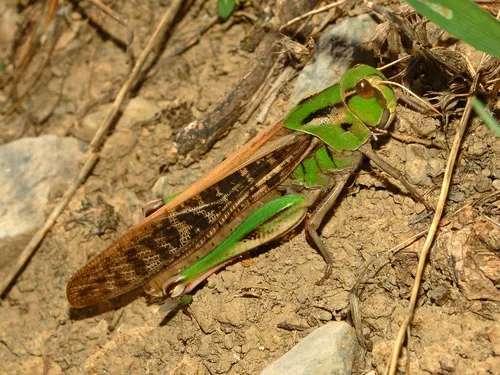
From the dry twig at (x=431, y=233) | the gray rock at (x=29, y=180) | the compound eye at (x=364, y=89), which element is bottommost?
the gray rock at (x=29, y=180)

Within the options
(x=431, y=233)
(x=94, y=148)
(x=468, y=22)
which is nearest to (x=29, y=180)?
(x=94, y=148)

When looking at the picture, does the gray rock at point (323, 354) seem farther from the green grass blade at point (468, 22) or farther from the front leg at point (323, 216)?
the green grass blade at point (468, 22)

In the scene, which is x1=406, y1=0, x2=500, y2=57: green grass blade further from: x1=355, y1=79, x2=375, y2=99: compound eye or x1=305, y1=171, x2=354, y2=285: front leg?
x1=305, y1=171, x2=354, y2=285: front leg

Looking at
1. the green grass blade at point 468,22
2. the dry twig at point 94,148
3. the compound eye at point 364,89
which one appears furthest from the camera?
the dry twig at point 94,148

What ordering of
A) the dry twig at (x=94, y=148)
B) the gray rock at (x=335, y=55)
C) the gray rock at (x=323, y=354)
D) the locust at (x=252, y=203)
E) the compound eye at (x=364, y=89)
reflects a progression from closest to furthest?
the gray rock at (x=323, y=354) < the compound eye at (x=364, y=89) < the locust at (x=252, y=203) < the gray rock at (x=335, y=55) < the dry twig at (x=94, y=148)

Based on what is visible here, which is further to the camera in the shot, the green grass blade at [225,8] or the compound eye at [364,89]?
the green grass blade at [225,8]

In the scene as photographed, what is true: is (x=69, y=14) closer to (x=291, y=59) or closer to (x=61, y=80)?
(x=61, y=80)

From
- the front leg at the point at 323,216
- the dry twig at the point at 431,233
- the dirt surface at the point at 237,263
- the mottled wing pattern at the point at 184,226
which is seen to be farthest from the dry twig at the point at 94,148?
the dry twig at the point at 431,233

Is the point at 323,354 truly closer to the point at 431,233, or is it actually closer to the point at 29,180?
the point at 431,233
